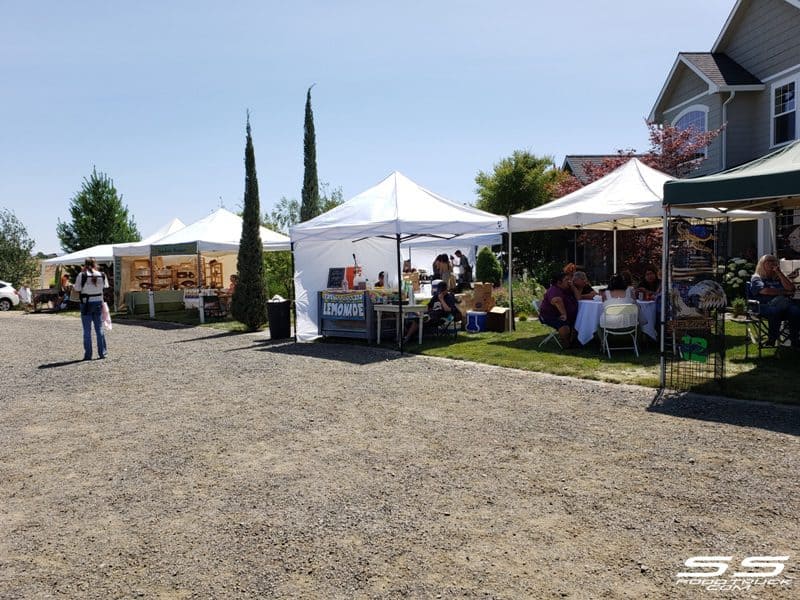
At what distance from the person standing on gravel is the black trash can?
10.9ft

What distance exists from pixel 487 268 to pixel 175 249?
12.3m

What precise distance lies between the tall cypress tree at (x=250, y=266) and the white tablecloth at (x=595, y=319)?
26.3ft

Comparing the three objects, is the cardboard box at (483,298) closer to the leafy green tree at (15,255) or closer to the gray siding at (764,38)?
the gray siding at (764,38)

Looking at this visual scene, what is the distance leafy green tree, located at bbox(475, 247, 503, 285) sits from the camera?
26359 mm

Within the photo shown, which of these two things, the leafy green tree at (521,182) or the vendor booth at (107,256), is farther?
the leafy green tree at (521,182)

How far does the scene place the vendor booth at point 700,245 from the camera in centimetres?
710

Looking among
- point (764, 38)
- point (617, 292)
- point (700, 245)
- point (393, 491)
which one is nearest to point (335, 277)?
point (617, 292)

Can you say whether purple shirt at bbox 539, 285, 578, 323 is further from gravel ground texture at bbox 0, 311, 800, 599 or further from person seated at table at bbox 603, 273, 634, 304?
gravel ground texture at bbox 0, 311, 800, 599

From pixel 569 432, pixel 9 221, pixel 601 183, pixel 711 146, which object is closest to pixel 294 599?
pixel 569 432

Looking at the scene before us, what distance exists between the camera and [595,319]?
10430mm

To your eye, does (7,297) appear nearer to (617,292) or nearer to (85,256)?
(85,256)

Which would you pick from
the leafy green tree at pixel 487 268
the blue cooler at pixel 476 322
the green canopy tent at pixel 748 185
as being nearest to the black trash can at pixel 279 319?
the blue cooler at pixel 476 322
